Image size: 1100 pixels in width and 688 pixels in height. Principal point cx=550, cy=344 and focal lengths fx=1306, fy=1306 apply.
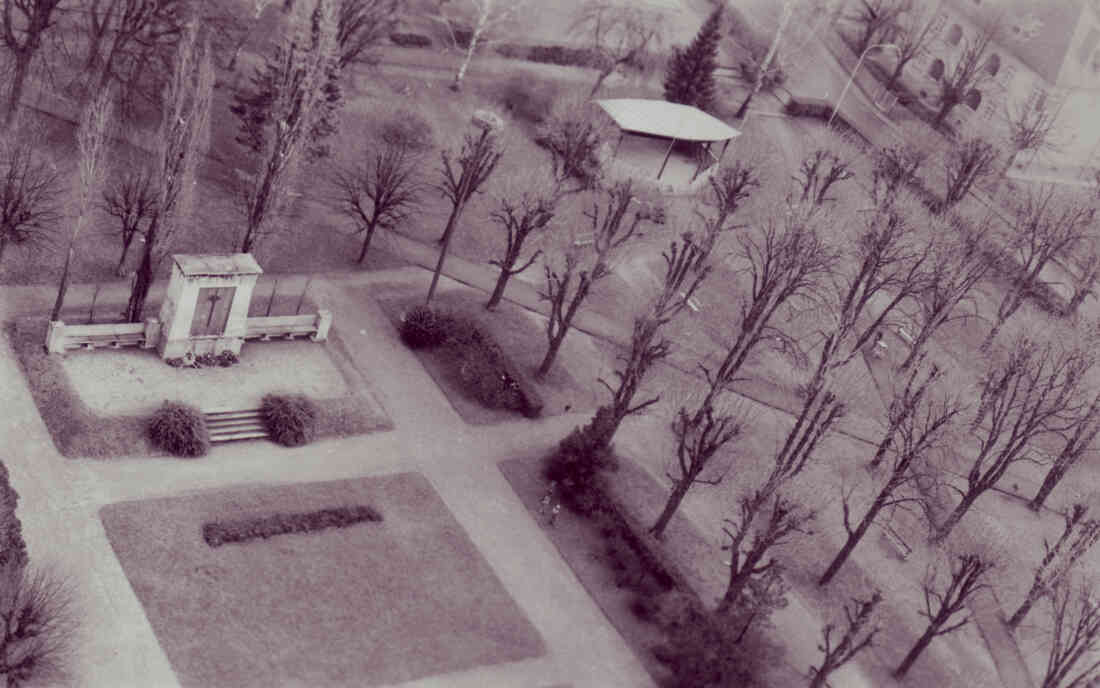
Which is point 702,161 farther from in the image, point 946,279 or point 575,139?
point 946,279

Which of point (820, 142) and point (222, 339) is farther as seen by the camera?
point (820, 142)

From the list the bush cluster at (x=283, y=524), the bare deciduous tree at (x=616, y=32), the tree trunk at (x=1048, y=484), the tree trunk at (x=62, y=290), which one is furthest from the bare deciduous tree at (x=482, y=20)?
the tree trunk at (x=1048, y=484)

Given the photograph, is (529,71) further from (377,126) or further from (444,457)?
(444,457)

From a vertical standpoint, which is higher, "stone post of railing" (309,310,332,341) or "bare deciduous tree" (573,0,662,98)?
"bare deciduous tree" (573,0,662,98)

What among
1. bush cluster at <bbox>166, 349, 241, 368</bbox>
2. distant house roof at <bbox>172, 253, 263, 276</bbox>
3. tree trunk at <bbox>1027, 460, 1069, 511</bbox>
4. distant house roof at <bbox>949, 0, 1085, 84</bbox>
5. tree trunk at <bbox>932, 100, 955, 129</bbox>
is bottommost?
bush cluster at <bbox>166, 349, 241, 368</bbox>

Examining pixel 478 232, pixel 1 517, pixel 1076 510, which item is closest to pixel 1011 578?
pixel 1076 510

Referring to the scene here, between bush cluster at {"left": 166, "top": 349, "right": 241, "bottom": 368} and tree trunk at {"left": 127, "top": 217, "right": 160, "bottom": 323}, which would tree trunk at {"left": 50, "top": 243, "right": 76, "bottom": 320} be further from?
bush cluster at {"left": 166, "top": 349, "right": 241, "bottom": 368}


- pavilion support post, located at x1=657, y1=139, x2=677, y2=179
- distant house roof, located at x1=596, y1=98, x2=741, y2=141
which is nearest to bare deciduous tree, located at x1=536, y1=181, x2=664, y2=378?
pavilion support post, located at x1=657, y1=139, x2=677, y2=179
